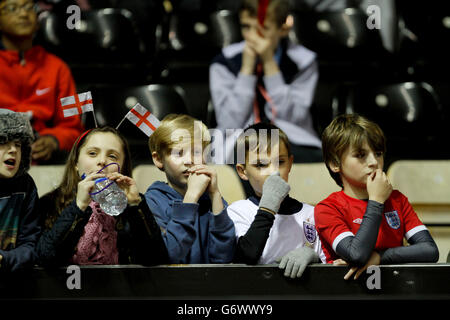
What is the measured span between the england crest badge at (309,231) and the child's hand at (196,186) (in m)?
0.20

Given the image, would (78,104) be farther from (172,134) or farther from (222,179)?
(222,179)

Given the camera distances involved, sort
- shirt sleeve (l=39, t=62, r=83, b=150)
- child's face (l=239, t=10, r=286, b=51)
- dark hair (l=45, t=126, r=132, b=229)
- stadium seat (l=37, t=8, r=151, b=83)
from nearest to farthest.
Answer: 1. dark hair (l=45, t=126, r=132, b=229)
2. shirt sleeve (l=39, t=62, r=83, b=150)
3. child's face (l=239, t=10, r=286, b=51)
4. stadium seat (l=37, t=8, r=151, b=83)

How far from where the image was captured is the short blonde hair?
1.12 metres

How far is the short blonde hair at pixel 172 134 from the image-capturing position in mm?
1125

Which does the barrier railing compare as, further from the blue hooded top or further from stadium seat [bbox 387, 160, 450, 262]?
stadium seat [bbox 387, 160, 450, 262]

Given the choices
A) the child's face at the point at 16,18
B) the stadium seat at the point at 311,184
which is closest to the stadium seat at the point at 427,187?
the stadium seat at the point at 311,184

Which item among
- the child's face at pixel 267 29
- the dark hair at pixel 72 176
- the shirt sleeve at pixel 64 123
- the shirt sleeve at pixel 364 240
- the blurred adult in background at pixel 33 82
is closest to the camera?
the shirt sleeve at pixel 364 240

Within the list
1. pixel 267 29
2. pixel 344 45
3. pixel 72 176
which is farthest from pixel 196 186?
pixel 344 45

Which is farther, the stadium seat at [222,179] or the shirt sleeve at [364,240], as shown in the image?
the stadium seat at [222,179]

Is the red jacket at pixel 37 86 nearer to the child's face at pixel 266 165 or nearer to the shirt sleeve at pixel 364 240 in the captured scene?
the child's face at pixel 266 165

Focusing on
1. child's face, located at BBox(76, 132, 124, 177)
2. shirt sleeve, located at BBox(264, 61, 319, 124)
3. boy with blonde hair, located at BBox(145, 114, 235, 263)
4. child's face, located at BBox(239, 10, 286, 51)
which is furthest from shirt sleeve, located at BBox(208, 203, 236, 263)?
child's face, located at BBox(239, 10, 286, 51)

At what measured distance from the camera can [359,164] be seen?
111 cm

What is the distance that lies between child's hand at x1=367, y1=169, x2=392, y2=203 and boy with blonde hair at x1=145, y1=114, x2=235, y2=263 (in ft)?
0.84

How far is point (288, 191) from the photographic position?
42.9 inches
